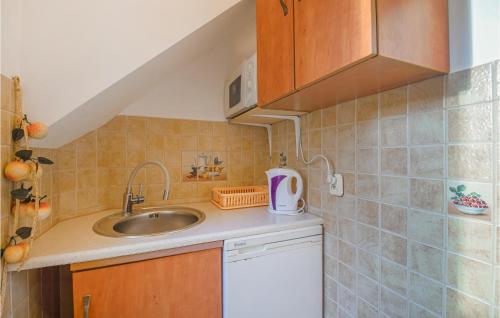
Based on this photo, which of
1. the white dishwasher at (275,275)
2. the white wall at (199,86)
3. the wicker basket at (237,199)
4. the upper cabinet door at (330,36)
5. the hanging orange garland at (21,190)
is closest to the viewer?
the upper cabinet door at (330,36)

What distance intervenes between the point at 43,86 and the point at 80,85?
115 millimetres

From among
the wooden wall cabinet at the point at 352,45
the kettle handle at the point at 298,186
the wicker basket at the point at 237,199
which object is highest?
the wooden wall cabinet at the point at 352,45

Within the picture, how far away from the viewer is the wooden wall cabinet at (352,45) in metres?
0.55

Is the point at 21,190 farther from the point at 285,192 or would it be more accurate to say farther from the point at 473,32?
the point at 473,32

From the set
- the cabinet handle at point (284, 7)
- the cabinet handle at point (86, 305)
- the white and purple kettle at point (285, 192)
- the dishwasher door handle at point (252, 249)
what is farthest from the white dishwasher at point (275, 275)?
the cabinet handle at point (284, 7)

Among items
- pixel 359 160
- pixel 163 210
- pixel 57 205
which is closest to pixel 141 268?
pixel 163 210

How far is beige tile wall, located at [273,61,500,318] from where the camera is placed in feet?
1.89

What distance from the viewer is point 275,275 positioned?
104 centimetres

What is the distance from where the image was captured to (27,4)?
0.73 meters

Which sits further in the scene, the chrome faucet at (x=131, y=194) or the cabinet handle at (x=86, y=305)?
the chrome faucet at (x=131, y=194)

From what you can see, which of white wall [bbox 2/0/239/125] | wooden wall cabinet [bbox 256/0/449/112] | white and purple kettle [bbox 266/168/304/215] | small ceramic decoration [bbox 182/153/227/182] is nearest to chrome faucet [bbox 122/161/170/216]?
small ceramic decoration [bbox 182/153/227/182]

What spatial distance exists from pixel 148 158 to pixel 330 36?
1301 millimetres

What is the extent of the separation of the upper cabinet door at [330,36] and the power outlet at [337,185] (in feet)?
1.73

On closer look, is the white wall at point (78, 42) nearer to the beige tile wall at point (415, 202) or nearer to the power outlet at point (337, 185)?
the beige tile wall at point (415, 202)
